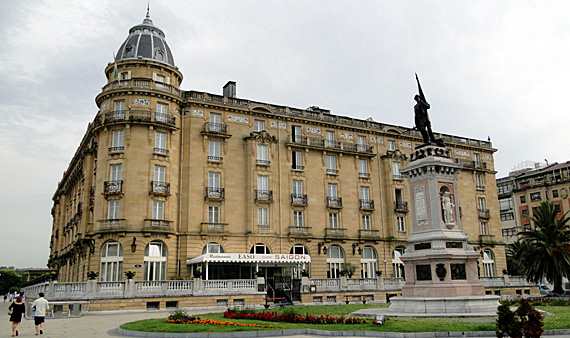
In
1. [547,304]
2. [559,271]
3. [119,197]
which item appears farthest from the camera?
[119,197]

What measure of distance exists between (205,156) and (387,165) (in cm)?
2137

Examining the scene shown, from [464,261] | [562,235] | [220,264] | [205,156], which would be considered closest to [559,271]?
[562,235]

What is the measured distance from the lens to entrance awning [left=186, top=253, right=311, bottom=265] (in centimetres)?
3909

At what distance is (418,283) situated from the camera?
25.9 meters

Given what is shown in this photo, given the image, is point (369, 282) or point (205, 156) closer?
point (369, 282)

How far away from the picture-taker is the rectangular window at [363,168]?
54.2 meters

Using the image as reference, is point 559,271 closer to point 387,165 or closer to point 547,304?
point 547,304

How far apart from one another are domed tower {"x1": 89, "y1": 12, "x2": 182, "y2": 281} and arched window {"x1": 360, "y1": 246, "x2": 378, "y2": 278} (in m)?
20.1

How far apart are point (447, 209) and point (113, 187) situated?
2796cm

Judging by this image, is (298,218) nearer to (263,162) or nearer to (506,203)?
(263,162)

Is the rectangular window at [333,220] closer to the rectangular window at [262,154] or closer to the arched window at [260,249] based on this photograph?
the arched window at [260,249]

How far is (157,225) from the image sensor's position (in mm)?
41594

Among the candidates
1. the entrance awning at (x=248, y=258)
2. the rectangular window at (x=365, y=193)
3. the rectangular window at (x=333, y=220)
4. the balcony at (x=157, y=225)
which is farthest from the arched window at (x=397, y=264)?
the balcony at (x=157, y=225)

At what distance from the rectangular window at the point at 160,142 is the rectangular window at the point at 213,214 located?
6680 mm
